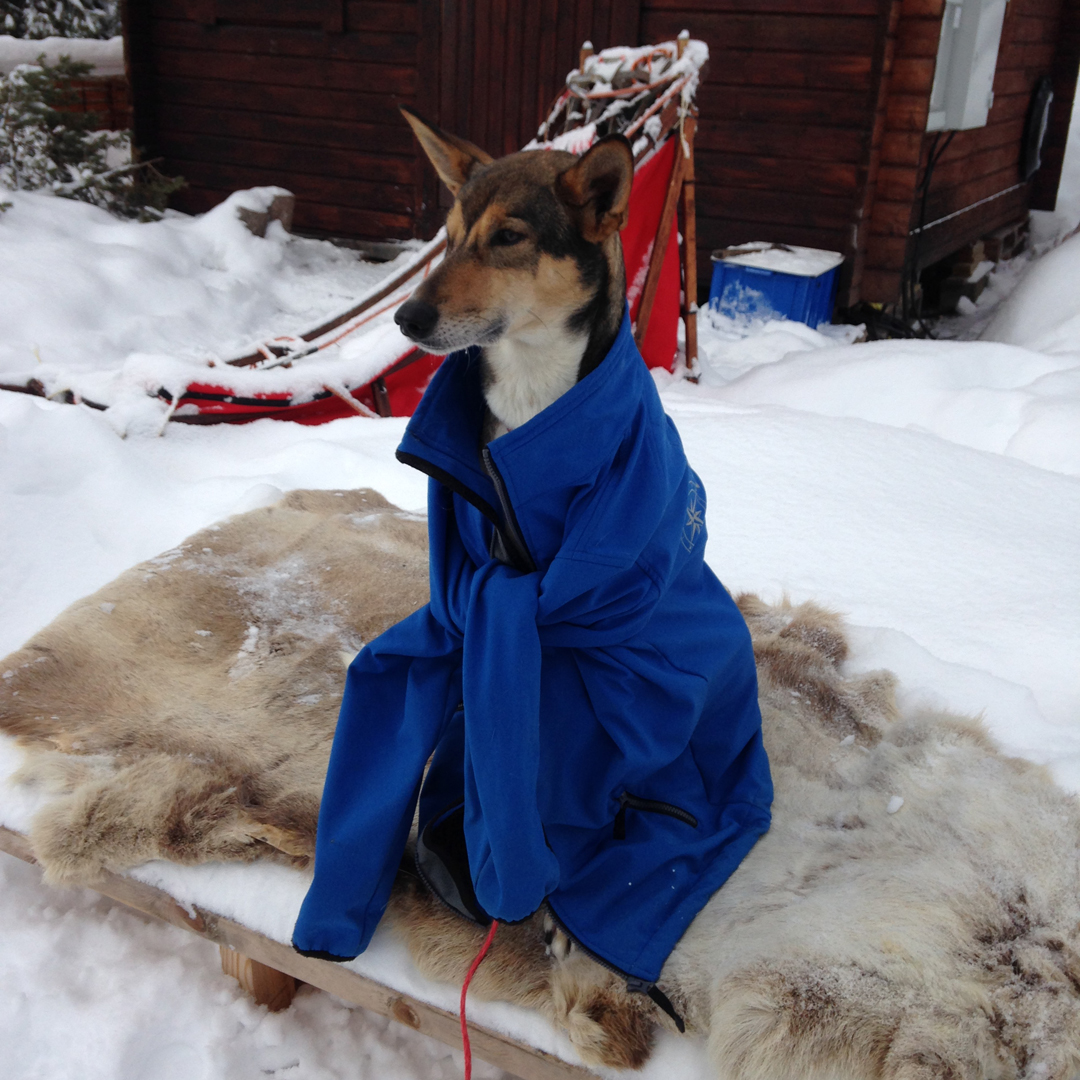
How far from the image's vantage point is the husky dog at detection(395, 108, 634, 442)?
55.2 inches

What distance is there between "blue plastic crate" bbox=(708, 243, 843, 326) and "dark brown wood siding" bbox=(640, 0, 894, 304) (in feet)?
0.74

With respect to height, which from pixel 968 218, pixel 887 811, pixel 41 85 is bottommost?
pixel 887 811

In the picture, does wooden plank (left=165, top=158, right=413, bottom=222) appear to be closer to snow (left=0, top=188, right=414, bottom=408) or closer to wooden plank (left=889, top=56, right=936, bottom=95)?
snow (left=0, top=188, right=414, bottom=408)

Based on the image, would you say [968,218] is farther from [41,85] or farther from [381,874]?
[381,874]

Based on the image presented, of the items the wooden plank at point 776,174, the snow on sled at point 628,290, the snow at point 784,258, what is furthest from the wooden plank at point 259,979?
the wooden plank at point 776,174

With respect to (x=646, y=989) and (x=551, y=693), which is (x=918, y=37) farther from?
(x=646, y=989)

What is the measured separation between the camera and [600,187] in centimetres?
142

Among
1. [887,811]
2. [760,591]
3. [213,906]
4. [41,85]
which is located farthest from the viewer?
Result: [41,85]

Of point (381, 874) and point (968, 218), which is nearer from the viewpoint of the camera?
point (381, 874)

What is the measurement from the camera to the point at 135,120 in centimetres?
741

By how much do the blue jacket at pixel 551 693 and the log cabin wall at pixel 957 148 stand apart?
484 centimetres

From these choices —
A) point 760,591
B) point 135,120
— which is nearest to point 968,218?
point 760,591

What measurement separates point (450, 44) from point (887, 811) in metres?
6.04

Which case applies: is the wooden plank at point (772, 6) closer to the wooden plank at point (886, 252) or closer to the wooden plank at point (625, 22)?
the wooden plank at point (625, 22)
